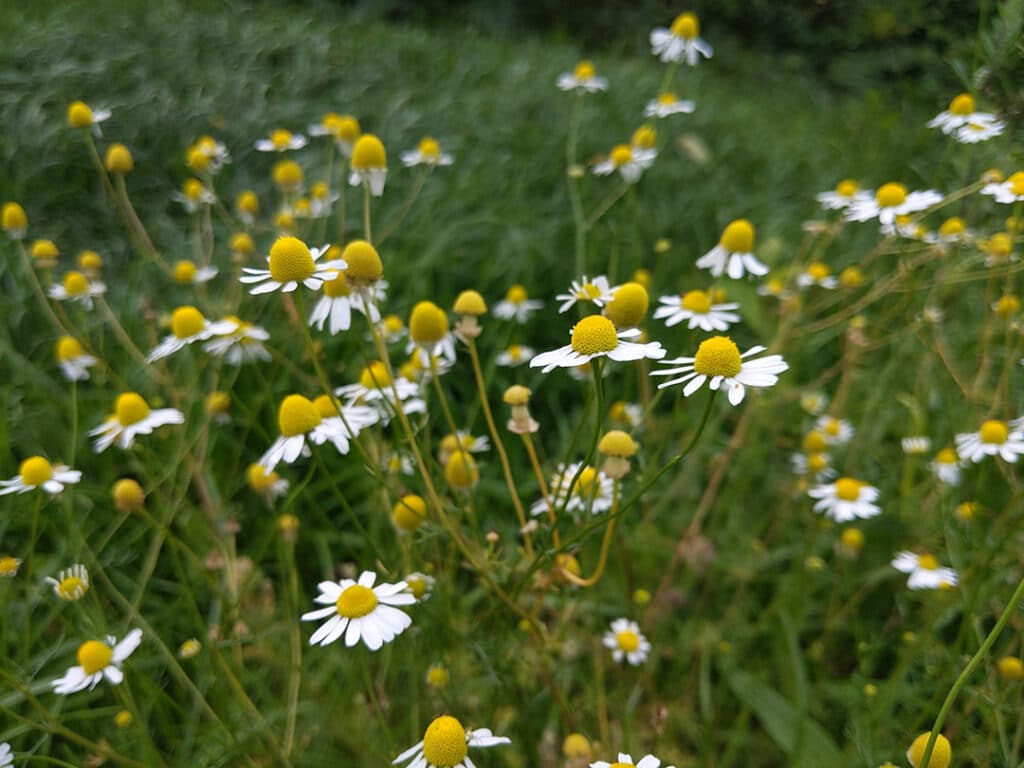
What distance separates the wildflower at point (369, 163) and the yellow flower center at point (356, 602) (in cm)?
57

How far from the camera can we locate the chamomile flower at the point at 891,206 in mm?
1229

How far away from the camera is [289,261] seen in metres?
0.84

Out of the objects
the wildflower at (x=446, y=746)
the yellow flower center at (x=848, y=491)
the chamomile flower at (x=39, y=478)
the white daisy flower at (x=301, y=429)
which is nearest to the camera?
the wildflower at (x=446, y=746)

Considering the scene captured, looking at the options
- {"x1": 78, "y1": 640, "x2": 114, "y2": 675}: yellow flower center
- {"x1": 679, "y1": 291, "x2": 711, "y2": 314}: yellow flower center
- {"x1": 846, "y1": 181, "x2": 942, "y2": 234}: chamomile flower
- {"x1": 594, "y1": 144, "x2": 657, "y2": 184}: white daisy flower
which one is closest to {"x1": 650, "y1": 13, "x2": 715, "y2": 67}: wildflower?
{"x1": 594, "y1": 144, "x2": 657, "y2": 184}: white daisy flower

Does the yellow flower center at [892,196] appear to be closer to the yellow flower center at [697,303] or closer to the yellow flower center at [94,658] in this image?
the yellow flower center at [697,303]

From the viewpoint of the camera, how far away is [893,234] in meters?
1.30

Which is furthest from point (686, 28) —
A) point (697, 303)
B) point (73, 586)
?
point (73, 586)

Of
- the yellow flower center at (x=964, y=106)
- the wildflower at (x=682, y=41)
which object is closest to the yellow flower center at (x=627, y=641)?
the yellow flower center at (x=964, y=106)

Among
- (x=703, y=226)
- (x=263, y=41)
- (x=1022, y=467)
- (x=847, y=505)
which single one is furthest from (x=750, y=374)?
(x=263, y=41)

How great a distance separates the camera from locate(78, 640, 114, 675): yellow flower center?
0.97 metres

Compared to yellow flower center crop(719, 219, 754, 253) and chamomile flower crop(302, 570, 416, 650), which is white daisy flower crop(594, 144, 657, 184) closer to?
yellow flower center crop(719, 219, 754, 253)

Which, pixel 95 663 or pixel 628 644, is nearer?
pixel 95 663

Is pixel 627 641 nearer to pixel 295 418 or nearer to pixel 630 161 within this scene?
pixel 295 418

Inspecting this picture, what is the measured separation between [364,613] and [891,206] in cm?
101
